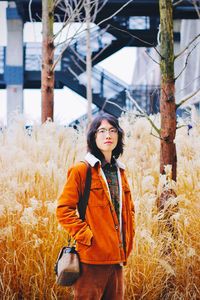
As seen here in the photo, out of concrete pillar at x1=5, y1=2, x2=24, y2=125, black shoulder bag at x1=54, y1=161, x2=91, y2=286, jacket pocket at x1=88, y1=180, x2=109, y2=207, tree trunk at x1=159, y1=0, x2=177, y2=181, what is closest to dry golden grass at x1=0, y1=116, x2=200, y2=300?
tree trunk at x1=159, y1=0, x2=177, y2=181

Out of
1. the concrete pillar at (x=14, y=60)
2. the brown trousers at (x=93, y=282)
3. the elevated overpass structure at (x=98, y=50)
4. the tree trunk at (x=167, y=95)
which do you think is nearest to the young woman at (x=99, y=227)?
the brown trousers at (x=93, y=282)

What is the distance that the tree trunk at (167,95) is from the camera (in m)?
3.30

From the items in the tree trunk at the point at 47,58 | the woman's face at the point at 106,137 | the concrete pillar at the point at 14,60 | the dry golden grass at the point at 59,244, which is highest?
the concrete pillar at the point at 14,60

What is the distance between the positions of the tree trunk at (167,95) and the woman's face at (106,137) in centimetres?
154

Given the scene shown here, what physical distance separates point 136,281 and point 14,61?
13.8 m

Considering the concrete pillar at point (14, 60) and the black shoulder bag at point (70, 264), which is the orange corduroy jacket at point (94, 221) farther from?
the concrete pillar at point (14, 60)

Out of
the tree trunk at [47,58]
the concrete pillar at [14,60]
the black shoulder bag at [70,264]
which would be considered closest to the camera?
the black shoulder bag at [70,264]

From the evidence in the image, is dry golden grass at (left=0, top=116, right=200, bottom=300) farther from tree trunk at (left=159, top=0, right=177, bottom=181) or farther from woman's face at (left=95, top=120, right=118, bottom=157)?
woman's face at (left=95, top=120, right=118, bottom=157)

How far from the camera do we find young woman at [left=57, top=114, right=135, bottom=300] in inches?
65.0

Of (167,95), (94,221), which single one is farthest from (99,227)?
(167,95)

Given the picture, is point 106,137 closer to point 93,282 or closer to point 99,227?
point 99,227

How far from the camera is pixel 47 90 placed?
19.6 feet

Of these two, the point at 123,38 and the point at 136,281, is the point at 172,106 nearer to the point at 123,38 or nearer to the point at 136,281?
the point at 136,281

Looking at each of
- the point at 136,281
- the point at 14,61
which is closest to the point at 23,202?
the point at 136,281
